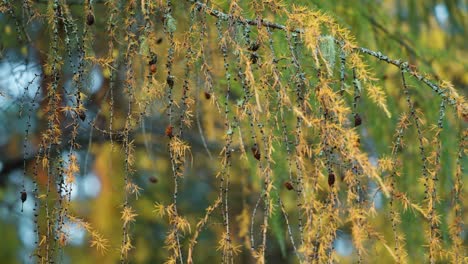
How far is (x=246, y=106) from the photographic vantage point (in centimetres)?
112

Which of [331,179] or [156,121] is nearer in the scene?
[331,179]

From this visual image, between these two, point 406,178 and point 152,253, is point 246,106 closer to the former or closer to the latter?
point 406,178

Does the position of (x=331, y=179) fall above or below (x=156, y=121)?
below

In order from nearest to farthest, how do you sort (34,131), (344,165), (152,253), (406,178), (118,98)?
(344,165) < (406,178) < (118,98) < (34,131) < (152,253)

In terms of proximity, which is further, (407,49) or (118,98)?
(118,98)

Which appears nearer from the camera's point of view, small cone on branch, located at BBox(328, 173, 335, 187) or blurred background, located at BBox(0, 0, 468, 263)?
small cone on branch, located at BBox(328, 173, 335, 187)

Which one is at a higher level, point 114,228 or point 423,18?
point 423,18

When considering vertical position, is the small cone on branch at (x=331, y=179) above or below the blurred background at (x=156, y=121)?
below

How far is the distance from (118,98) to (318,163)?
156cm

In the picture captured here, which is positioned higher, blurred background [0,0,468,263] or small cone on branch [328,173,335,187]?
blurred background [0,0,468,263]

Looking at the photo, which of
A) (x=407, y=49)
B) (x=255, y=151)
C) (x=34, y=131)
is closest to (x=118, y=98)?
(x=34, y=131)

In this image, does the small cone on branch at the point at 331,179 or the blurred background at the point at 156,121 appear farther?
the blurred background at the point at 156,121

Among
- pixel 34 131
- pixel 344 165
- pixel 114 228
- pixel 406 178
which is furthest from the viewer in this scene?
pixel 114 228

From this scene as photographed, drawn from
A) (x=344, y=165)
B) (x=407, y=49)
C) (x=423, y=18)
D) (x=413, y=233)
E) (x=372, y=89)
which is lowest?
(x=344, y=165)
